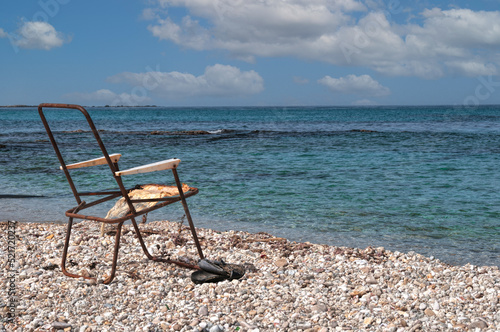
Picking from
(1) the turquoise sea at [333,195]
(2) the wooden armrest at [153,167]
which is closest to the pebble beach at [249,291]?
(2) the wooden armrest at [153,167]

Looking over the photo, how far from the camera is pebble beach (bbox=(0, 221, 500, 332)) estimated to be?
12.0 feet

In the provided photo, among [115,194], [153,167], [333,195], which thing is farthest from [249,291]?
[333,195]

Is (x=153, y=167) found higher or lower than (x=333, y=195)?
higher

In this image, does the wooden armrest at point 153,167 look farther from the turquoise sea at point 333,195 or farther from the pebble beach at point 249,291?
the turquoise sea at point 333,195

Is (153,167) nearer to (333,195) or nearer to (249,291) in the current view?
(249,291)

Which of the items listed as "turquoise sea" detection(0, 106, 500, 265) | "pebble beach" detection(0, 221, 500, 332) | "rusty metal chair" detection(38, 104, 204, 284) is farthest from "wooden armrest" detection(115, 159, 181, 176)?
"turquoise sea" detection(0, 106, 500, 265)

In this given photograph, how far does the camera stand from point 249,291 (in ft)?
14.0

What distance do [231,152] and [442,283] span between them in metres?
16.0

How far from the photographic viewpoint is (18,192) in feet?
35.8

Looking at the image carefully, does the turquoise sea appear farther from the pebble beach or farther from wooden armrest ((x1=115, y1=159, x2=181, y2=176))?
wooden armrest ((x1=115, y1=159, x2=181, y2=176))

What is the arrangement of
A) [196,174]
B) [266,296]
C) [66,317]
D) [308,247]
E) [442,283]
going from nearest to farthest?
[66,317], [266,296], [442,283], [308,247], [196,174]

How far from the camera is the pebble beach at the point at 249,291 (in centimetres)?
365

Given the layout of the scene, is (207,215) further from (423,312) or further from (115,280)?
(423,312)

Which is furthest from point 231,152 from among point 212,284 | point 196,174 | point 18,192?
point 212,284
